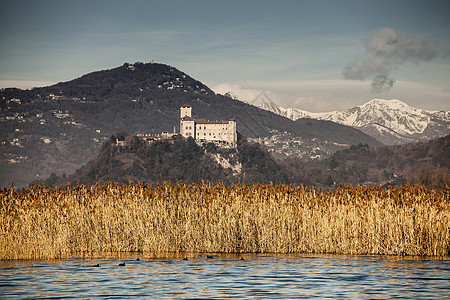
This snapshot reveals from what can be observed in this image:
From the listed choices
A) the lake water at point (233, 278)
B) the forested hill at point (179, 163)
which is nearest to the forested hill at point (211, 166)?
the forested hill at point (179, 163)

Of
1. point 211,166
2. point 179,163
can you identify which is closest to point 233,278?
point 179,163

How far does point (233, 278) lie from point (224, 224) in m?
5.48

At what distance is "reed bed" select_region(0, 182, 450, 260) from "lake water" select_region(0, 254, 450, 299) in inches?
43.0

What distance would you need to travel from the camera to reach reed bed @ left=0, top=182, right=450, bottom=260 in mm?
22688

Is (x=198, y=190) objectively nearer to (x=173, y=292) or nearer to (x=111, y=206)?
(x=111, y=206)

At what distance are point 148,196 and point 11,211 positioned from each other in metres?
4.83

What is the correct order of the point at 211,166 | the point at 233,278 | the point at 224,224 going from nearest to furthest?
the point at 233,278, the point at 224,224, the point at 211,166

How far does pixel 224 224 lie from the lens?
23.7 meters

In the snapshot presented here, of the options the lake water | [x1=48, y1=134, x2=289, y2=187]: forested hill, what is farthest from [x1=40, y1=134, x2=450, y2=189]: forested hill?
the lake water

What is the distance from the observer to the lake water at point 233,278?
16.2 metres

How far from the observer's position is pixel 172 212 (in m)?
24.0

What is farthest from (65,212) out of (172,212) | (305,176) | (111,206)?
(305,176)

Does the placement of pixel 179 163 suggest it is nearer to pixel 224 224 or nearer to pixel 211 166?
pixel 211 166

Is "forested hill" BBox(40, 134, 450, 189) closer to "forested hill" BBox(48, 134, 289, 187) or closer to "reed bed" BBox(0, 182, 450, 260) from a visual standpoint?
"forested hill" BBox(48, 134, 289, 187)
